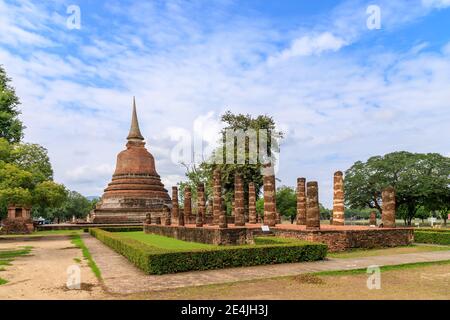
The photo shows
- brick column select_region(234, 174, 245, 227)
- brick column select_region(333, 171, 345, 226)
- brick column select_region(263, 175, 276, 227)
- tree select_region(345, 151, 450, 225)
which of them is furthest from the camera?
tree select_region(345, 151, 450, 225)

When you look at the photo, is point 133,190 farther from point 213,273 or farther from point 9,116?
point 213,273

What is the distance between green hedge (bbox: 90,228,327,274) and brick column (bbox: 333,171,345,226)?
12550 millimetres

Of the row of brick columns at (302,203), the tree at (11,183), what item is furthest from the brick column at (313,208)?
the tree at (11,183)

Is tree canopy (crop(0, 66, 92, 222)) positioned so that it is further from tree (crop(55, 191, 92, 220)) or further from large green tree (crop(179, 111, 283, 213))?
tree (crop(55, 191, 92, 220))

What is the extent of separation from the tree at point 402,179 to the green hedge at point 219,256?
127 feet

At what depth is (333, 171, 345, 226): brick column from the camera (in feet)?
89.0

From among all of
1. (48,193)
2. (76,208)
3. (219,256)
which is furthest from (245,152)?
(76,208)

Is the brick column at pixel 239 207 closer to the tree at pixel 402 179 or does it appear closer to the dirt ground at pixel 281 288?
the dirt ground at pixel 281 288

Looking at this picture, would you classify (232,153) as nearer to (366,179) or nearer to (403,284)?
(366,179)

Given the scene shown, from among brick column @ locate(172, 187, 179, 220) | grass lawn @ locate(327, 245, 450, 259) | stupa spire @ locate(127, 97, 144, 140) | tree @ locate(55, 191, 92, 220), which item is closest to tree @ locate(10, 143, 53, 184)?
brick column @ locate(172, 187, 179, 220)

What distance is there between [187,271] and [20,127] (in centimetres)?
2900

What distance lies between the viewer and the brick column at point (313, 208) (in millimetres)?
19359

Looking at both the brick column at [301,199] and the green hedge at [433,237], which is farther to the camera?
the brick column at [301,199]
